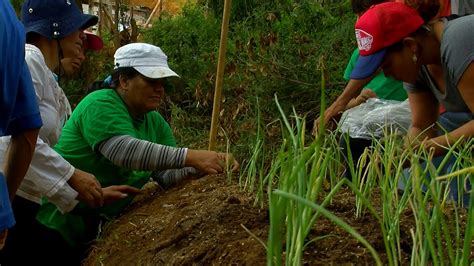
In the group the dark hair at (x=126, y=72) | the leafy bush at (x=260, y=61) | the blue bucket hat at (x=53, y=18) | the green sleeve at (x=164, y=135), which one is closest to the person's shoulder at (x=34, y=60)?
the blue bucket hat at (x=53, y=18)

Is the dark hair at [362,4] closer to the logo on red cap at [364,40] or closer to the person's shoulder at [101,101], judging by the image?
the logo on red cap at [364,40]

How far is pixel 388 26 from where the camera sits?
301 centimetres

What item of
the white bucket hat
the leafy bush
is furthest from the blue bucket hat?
the leafy bush

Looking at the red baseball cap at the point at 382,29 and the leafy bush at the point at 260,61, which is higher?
the red baseball cap at the point at 382,29

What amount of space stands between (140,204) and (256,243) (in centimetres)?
147

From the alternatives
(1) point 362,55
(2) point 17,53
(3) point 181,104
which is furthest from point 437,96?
(3) point 181,104

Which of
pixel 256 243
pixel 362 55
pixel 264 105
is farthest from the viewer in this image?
pixel 264 105

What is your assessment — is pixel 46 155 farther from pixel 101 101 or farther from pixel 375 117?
pixel 375 117

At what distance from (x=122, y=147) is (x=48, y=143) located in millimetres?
367

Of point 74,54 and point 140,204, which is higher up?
point 74,54

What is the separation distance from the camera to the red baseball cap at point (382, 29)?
9.83 feet

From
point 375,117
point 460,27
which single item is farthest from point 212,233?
point 375,117

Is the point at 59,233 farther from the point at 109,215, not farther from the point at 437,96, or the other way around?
the point at 437,96

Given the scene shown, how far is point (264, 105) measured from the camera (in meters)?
6.34
